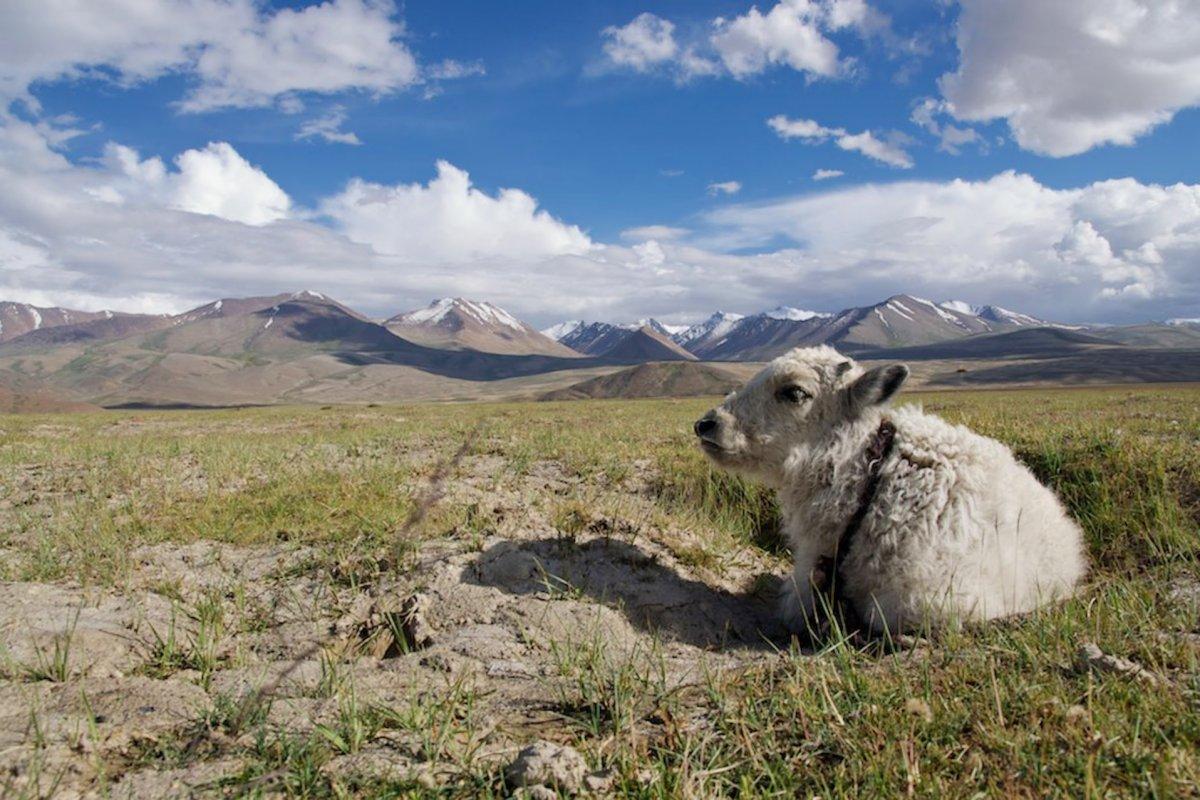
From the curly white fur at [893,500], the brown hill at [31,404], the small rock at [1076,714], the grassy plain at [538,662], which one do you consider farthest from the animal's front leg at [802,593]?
the brown hill at [31,404]

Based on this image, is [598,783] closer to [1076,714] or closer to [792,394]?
[1076,714]

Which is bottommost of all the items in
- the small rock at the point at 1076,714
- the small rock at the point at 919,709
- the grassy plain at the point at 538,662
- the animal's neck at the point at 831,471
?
the grassy plain at the point at 538,662

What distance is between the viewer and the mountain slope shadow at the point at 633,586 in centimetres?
607

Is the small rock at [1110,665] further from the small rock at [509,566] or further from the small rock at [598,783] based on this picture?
the small rock at [509,566]

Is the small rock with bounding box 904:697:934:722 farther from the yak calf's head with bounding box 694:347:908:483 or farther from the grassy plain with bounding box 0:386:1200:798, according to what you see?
the yak calf's head with bounding box 694:347:908:483

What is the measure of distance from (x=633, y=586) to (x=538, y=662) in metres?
2.10

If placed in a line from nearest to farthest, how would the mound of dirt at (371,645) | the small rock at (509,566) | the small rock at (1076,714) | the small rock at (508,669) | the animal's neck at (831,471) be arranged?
the small rock at (1076,714)
the mound of dirt at (371,645)
the small rock at (508,669)
the animal's neck at (831,471)
the small rock at (509,566)

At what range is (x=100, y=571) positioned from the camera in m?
5.77

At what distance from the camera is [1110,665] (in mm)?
3402

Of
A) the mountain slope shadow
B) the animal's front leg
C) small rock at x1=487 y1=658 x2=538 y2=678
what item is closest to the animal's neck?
the animal's front leg

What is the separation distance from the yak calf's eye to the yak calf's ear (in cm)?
43

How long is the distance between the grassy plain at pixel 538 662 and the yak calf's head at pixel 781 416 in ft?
5.08

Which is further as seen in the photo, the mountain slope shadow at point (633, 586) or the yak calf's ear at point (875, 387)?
the mountain slope shadow at point (633, 586)

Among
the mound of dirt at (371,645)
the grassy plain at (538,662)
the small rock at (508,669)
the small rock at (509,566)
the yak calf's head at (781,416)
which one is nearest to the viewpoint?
the grassy plain at (538,662)
